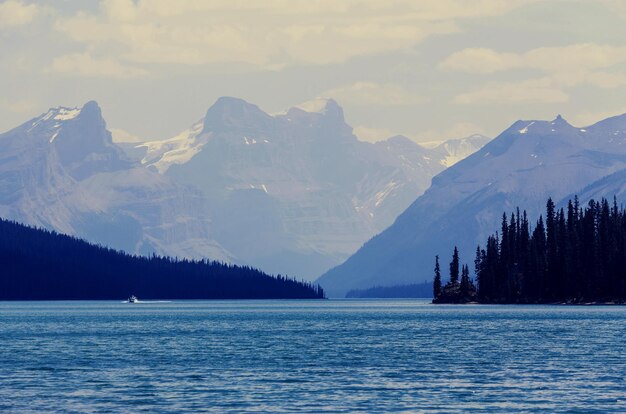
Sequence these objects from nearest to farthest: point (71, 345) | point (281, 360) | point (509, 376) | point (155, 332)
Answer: point (509, 376)
point (281, 360)
point (71, 345)
point (155, 332)

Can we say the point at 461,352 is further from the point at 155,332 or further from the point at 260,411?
the point at 155,332

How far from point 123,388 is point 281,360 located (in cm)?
2826

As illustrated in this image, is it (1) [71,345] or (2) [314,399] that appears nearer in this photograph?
(2) [314,399]

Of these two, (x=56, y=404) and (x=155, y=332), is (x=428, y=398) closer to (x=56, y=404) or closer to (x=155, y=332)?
(x=56, y=404)

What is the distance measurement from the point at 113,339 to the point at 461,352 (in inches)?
2061

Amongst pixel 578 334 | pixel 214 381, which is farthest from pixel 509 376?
pixel 578 334

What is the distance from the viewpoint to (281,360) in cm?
12606

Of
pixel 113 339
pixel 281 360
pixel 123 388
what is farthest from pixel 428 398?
pixel 113 339

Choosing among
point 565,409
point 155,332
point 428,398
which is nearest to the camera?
point 565,409

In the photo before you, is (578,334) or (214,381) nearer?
(214,381)

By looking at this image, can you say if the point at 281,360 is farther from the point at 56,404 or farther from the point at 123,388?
the point at 56,404

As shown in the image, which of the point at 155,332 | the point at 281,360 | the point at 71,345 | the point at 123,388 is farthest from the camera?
the point at 155,332

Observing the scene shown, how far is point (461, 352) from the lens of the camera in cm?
13312

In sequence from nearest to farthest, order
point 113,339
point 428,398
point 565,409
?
point 565,409 → point 428,398 → point 113,339
